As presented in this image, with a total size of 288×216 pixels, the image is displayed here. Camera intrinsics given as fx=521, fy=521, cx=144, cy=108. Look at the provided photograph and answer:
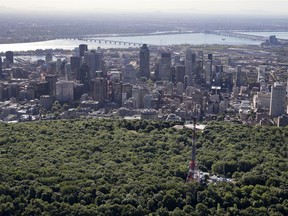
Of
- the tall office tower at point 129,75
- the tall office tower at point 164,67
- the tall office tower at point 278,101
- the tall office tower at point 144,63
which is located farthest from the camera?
the tall office tower at point 144,63

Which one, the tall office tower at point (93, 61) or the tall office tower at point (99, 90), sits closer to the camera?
the tall office tower at point (99, 90)

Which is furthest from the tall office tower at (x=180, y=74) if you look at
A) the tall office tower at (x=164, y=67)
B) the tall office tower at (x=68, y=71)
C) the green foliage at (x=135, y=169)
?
the green foliage at (x=135, y=169)

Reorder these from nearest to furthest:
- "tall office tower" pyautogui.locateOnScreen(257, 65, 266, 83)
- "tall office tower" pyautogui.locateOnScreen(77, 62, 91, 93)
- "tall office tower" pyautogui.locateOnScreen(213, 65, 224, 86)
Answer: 1. "tall office tower" pyautogui.locateOnScreen(77, 62, 91, 93)
2. "tall office tower" pyautogui.locateOnScreen(213, 65, 224, 86)
3. "tall office tower" pyautogui.locateOnScreen(257, 65, 266, 83)

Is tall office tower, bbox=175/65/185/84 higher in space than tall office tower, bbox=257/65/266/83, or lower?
higher

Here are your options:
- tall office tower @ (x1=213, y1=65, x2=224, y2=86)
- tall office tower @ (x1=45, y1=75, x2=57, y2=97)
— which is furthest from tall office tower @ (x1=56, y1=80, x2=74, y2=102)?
tall office tower @ (x1=213, y1=65, x2=224, y2=86)

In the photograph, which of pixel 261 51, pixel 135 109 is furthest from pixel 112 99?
pixel 261 51

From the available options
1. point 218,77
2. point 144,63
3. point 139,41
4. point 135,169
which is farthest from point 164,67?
point 139,41

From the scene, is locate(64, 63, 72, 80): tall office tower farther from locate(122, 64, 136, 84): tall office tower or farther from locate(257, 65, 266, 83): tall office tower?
locate(257, 65, 266, 83): tall office tower

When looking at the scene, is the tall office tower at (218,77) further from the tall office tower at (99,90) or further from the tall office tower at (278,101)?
the tall office tower at (99,90)
